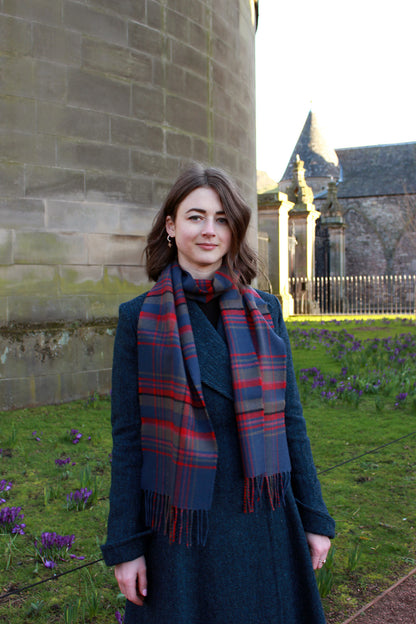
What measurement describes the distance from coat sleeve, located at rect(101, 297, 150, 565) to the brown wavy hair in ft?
0.78

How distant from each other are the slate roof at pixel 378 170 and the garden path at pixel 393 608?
40677 mm

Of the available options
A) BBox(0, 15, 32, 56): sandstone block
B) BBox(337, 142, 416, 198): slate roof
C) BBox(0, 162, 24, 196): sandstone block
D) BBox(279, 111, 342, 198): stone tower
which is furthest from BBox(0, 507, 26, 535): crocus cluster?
BBox(337, 142, 416, 198): slate roof

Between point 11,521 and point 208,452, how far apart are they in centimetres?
207

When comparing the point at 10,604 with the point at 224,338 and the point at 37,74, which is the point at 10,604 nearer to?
the point at 224,338

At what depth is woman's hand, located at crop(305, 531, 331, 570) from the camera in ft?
5.78

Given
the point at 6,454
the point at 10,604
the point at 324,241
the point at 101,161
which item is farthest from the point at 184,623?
the point at 324,241

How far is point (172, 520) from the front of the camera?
1589 millimetres

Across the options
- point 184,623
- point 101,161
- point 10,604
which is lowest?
point 10,604

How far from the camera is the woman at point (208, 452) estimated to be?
159 cm

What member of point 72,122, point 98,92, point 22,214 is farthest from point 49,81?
point 22,214

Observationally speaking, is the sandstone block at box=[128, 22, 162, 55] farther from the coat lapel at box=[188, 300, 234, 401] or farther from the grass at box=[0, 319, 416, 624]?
the coat lapel at box=[188, 300, 234, 401]

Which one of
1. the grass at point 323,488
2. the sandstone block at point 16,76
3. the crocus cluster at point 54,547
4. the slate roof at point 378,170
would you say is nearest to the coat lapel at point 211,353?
the grass at point 323,488

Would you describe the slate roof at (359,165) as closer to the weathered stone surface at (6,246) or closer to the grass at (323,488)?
the grass at (323,488)

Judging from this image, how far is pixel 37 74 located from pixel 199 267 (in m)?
4.96
